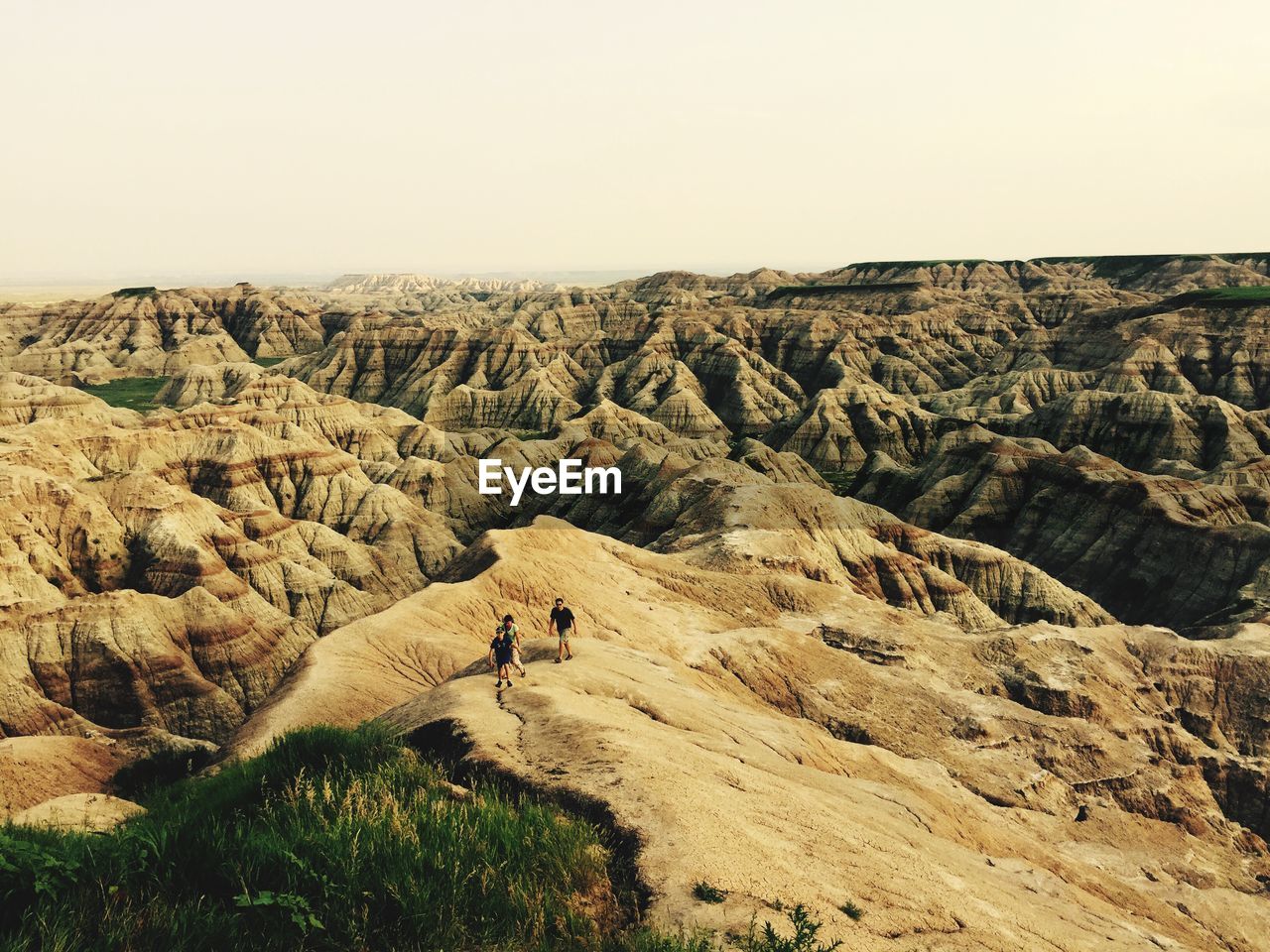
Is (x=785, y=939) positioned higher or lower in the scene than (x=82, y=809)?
higher

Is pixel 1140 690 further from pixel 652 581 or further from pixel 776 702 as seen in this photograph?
pixel 652 581

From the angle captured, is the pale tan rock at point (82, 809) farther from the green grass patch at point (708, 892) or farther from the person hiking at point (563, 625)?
the green grass patch at point (708, 892)

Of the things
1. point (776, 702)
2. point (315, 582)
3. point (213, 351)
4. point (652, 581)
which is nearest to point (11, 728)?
point (315, 582)

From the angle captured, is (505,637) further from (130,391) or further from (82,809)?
(130,391)

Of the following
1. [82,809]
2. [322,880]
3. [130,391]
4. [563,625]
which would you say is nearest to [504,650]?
[563,625]

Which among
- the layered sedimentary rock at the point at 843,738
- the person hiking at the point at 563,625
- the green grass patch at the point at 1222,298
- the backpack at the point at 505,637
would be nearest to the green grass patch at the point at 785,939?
the layered sedimentary rock at the point at 843,738

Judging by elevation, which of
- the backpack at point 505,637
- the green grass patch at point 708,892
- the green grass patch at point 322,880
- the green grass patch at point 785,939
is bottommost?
the backpack at point 505,637

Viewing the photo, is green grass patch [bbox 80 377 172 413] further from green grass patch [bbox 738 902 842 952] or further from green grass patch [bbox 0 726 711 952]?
green grass patch [bbox 738 902 842 952]
